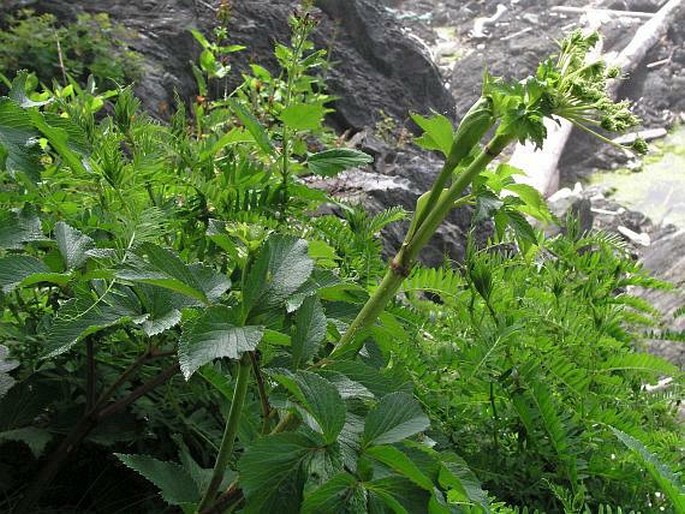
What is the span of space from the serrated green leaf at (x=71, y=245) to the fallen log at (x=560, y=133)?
230 inches

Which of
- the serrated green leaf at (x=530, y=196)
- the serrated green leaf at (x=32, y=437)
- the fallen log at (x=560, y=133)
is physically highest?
the serrated green leaf at (x=530, y=196)

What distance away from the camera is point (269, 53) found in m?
4.84

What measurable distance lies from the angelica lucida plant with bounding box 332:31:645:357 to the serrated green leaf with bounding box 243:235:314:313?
0.23 ft

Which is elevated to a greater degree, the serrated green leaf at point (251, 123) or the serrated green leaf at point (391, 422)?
the serrated green leaf at point (251, 123)

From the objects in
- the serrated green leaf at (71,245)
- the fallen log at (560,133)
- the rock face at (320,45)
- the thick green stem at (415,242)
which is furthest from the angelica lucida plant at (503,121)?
the fallen log at (560,133)

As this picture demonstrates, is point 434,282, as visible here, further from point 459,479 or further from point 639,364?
point 459,479

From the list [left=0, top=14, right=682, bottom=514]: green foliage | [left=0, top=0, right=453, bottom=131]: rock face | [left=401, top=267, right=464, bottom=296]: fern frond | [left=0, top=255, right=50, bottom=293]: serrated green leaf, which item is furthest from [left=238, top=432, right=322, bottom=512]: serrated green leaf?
[left=0, top=0, right=453, bottom=131]: rock face

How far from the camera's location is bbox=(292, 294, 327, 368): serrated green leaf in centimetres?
43

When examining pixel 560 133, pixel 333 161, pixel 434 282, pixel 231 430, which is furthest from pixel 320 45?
pixel 231 430

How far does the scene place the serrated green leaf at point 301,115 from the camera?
67 centimetres

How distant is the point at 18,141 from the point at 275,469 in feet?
→ 1.08

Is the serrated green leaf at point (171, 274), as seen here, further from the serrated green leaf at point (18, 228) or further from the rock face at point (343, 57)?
the rock face at point (343, 57)

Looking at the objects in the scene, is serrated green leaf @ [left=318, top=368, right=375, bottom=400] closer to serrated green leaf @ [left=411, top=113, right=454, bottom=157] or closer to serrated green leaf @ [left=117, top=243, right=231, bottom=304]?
serrated green leaf @ [left=117, top=243, right=231, bottom=304]

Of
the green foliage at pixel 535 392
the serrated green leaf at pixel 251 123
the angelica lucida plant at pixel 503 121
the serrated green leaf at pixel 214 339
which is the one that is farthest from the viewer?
the green foliage at pixel 535 392
